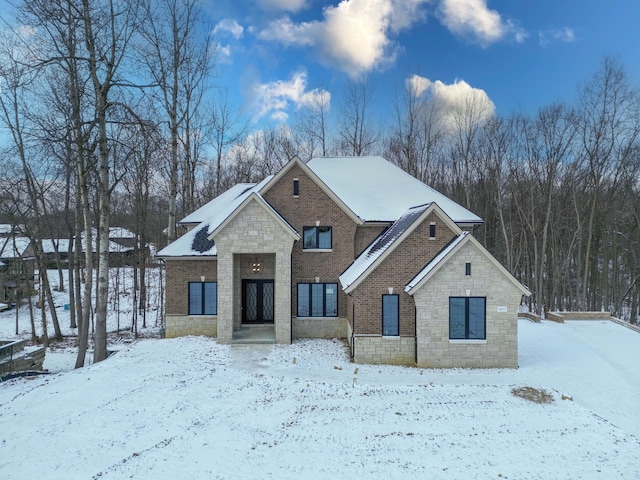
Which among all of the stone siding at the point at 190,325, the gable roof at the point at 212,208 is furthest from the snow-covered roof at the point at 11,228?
the stone siding at the point at 190,325

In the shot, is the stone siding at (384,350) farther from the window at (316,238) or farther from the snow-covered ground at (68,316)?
the snow-covered ground at (68,316)

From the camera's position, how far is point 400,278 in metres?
13.4

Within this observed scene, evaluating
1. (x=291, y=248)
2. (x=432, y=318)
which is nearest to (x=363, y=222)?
(x=291, y=248)

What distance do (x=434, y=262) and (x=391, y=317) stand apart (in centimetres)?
244

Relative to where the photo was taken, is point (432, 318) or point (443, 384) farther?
point (432, 318)

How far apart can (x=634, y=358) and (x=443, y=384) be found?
28.7 feet

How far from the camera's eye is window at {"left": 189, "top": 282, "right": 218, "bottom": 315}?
1673 cm

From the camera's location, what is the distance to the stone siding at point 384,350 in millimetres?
13125

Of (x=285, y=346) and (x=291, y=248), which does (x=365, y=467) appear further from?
(x=291, y=248)

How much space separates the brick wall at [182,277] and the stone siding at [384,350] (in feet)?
24.3

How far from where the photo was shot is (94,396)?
402 inches

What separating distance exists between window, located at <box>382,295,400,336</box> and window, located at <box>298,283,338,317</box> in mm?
3668

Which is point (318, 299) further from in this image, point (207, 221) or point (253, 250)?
point (207, 221)

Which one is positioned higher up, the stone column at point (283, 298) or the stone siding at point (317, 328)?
the stone column at point (283, 298)
